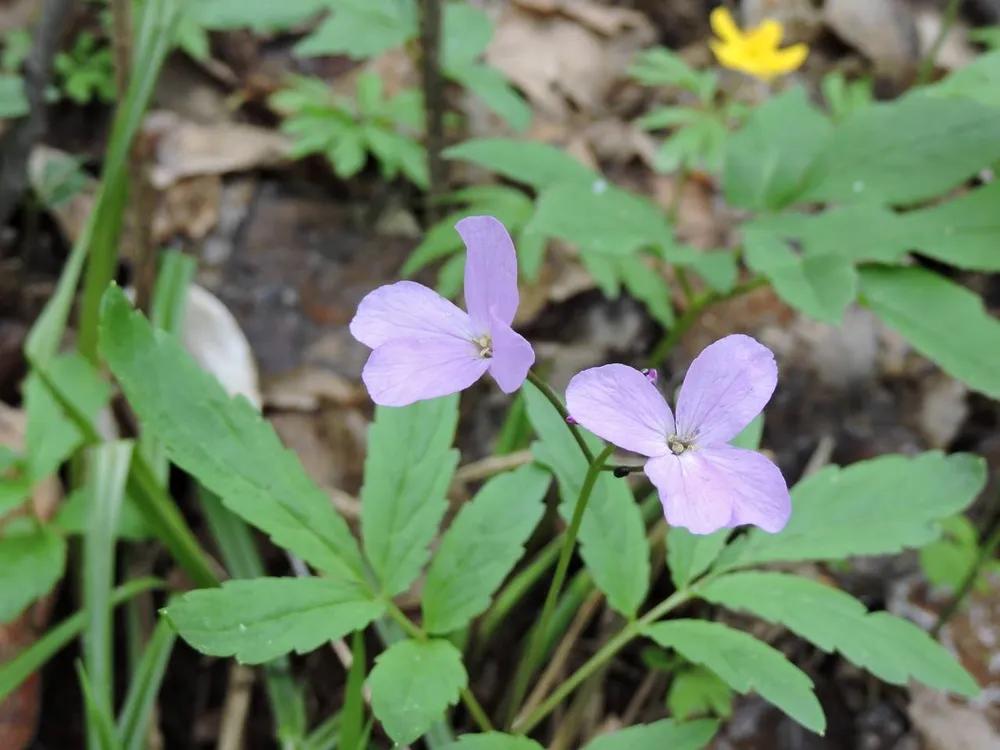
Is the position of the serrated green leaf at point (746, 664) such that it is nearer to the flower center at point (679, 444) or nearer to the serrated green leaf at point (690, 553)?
the serrated green leaf at point (690, 553)

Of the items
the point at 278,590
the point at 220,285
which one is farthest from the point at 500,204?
the point at 278,590

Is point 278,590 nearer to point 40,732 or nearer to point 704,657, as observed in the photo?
point 704,657

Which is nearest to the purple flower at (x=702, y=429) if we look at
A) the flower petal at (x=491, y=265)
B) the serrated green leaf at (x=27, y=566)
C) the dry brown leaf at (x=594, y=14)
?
the flower petal at (x=491, y=265)

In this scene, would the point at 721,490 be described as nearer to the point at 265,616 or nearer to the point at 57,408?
the point at 265,616

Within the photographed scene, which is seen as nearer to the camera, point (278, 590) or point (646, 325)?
point (278, 590)

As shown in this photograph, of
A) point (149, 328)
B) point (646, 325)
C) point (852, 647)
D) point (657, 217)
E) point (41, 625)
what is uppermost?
point (149, 328)

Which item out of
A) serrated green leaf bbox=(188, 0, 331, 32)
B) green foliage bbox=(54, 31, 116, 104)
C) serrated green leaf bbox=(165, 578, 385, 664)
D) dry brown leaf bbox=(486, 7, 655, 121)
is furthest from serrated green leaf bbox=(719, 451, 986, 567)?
green foliage bbox=(54, 31, 116, 104)

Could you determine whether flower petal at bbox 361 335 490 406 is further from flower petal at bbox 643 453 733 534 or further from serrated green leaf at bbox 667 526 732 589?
serrated green leaf at bbox 667 526 732 589
